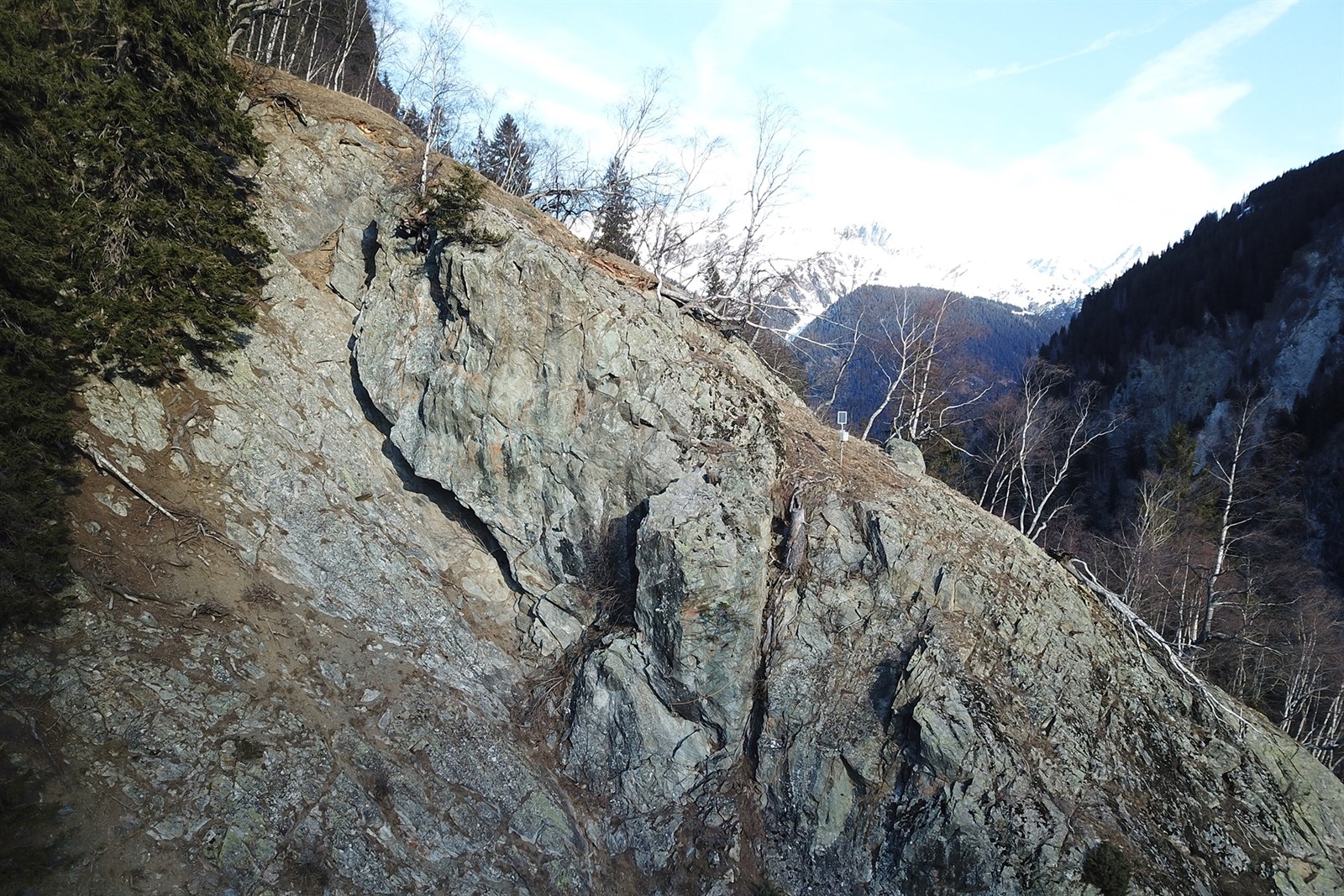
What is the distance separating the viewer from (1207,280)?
176ft

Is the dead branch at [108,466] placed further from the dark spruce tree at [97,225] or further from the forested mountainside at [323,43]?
the forested mountainside at [323,43]

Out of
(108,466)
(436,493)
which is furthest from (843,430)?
(108,466)

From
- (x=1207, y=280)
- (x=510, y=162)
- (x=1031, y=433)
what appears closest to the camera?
(x=510, y=162)

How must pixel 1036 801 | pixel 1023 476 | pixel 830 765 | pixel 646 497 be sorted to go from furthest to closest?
pixel 1023 476 < pixel 646 497 < pixel 830 765 < pixel 1036 801

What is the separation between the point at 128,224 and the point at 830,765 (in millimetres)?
15919

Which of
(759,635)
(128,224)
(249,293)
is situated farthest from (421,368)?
(759,635)

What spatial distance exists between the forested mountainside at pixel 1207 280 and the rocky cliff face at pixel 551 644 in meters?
54.9

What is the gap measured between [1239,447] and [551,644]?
26503 millimetres

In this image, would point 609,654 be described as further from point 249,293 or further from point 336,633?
point 249,293

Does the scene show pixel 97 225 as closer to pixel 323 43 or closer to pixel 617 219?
pixel 617 219

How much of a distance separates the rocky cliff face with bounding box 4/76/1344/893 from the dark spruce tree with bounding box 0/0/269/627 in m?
0.87

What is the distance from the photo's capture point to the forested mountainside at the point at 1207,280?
49656 millimetres

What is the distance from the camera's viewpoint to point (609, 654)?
12.0m

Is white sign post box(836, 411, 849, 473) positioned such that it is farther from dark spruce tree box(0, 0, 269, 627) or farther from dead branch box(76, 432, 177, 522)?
dead branch box(76, 432, 177, 522)
